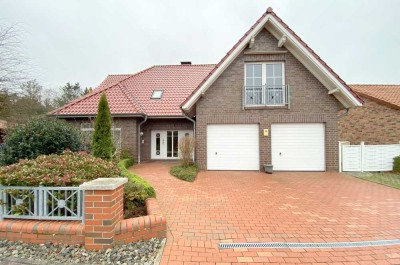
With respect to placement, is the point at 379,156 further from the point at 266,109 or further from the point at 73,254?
the point at 73,254

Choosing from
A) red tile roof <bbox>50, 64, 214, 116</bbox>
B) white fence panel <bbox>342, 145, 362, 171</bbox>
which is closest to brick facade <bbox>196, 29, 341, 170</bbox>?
white fence panel <bbox>342, 145, 362, 171</bbox>

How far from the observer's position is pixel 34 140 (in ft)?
20.3

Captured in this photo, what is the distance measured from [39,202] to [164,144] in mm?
10293

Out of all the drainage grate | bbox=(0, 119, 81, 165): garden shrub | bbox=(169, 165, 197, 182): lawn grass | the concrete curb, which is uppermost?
bbox=(0, 119, 81, 165): garden shrub

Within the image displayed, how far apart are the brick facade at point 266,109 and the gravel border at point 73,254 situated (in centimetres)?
711

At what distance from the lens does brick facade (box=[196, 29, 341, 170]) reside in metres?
9.80

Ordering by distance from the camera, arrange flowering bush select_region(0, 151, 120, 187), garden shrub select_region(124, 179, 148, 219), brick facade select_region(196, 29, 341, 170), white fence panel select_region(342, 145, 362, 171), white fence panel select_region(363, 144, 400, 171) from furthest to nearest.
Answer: white fence panel select_region(363, 144, 400, 171) < white fence panel select_region(342, 145, 362, 171) < brick facade select_region(196, 29, 341, 170) < garden shrub select_region(124, 179, 148, 219) < flowering bush select_region(0, 151, 120, 187)

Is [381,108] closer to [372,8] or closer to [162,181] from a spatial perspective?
[372,8]

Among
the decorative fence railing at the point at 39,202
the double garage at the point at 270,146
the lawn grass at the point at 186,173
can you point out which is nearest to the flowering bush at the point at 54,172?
the decorative fence railing at the point at 39,202

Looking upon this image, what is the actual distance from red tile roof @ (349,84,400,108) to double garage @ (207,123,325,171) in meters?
8.18

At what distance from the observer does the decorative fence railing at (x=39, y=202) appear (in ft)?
10.8

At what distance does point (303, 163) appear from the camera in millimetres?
9914

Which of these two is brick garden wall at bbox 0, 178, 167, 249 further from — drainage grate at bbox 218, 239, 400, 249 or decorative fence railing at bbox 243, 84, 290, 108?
decorative fence railing at bbox 243, 84, 290, 108

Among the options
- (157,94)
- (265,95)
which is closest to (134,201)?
(265,95)
